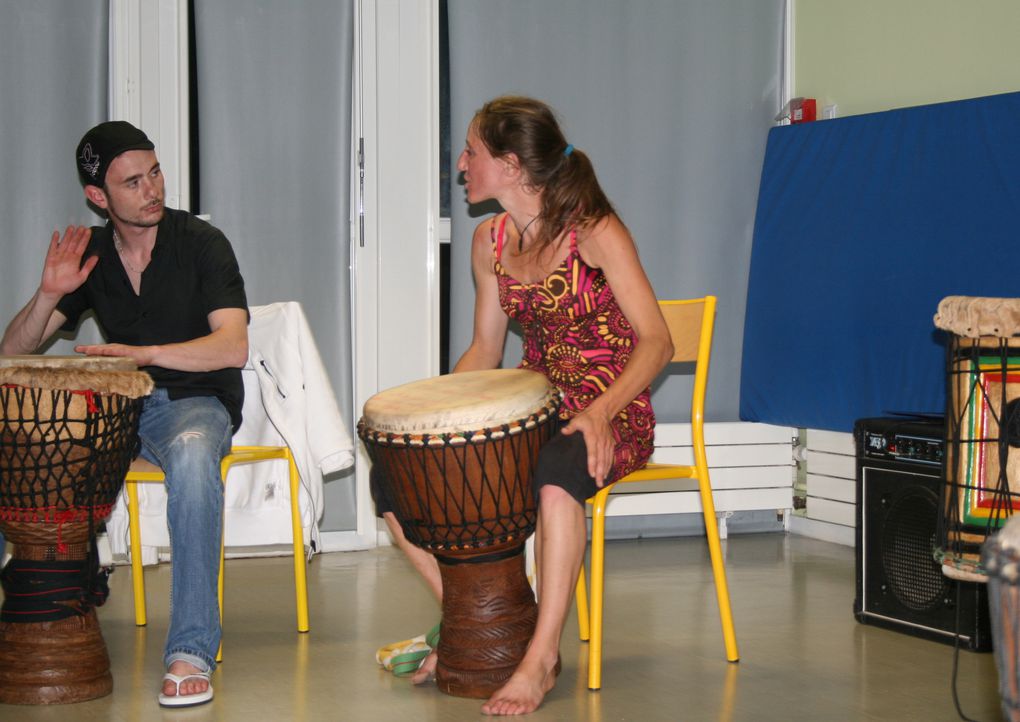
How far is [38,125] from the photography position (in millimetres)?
3762

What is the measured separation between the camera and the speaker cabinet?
9.30 ft

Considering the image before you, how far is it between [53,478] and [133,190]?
0.74 metres

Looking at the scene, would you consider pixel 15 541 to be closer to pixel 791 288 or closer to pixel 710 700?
pixel 710 700

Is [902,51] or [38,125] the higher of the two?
[902,51]

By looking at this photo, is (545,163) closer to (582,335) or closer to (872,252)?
(582,335)

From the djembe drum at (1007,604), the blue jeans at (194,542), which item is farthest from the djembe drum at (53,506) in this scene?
the djembe drum at (1007,604)

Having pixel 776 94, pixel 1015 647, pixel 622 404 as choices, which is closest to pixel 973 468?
pixel 622 404

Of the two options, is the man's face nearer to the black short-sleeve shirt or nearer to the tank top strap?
the black short-sleeve shirt

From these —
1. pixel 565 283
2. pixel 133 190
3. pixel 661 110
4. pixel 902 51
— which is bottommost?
pixel 565 283

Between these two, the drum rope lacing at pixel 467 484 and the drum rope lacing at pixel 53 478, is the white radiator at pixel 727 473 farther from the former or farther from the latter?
the drum rope lacing at pixel 53 478

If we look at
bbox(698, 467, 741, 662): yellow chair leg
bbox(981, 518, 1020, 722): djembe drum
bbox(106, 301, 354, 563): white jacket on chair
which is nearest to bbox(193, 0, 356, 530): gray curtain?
bbox(106, 301, 354, 563): white jacket on chair

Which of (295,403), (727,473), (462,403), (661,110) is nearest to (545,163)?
(462,403)

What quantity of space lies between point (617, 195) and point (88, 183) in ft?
6.99

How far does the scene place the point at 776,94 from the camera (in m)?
4.57
